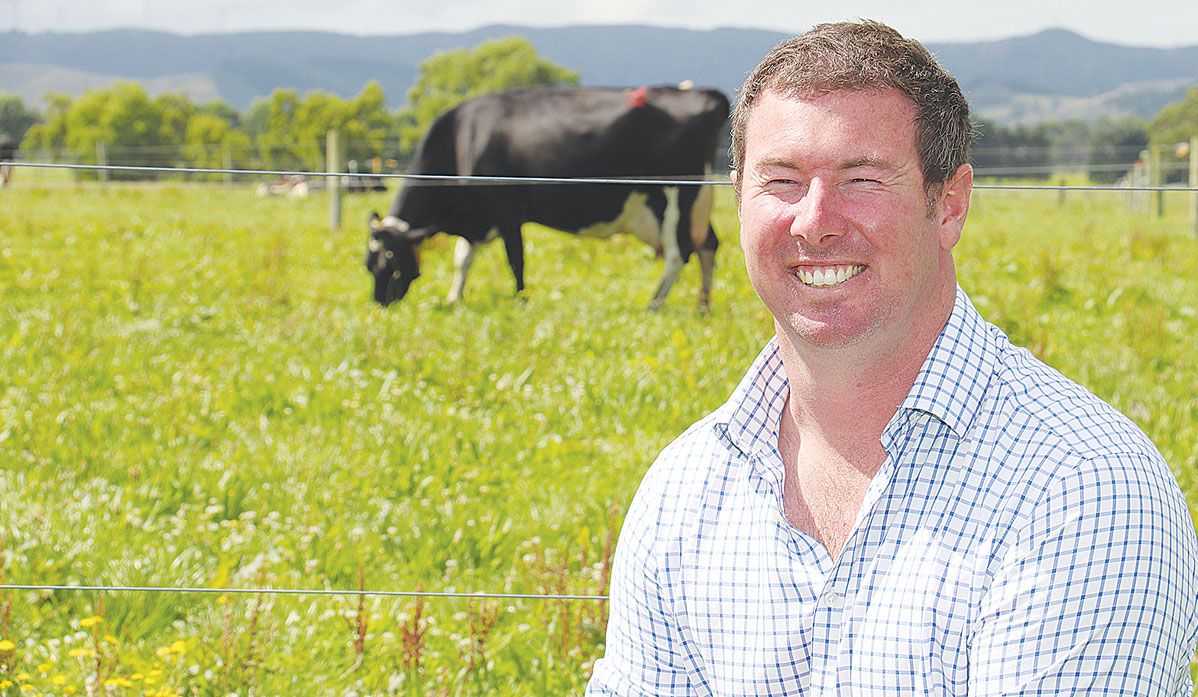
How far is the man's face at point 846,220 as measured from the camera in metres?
1.85

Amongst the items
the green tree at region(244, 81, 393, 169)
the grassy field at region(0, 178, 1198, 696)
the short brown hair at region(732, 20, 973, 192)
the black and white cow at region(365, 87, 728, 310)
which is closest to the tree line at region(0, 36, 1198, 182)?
the green tree at region(244, 81, 393, 169)

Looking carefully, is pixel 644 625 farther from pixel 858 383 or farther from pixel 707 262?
pixel 707 262

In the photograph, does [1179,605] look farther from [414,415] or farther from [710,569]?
[414,415]

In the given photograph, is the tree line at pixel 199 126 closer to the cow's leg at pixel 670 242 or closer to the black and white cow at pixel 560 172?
the black and white cow at pixel 560 172

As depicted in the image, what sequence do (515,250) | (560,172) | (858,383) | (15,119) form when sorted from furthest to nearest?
(15,119) < (560,172) < (515,250) < (858,383)

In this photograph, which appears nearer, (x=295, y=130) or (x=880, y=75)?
(x=880, y=75)

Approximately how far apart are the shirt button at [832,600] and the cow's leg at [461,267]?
7.53 meters

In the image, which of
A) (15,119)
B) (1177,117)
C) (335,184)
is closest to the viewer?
(335,184)

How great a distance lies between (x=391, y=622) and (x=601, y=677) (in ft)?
5.36

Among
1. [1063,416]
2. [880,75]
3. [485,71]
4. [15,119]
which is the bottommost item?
[1063,416]

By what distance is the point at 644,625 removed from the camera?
2.13 metres

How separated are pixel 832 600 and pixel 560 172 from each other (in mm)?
8650

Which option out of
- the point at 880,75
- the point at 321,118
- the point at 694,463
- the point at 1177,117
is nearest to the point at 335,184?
the point at 694,463

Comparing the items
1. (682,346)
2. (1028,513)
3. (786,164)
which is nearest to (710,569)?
(1028,513)
